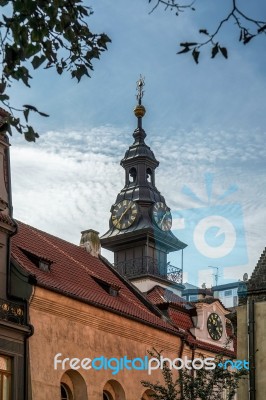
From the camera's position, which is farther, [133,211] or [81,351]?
[133,211]

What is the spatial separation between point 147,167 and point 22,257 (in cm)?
3153

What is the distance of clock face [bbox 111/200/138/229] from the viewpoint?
6258 cm

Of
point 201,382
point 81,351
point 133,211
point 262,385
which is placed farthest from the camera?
point 133,211

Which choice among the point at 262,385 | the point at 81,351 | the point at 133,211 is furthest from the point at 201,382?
the point at 133,211

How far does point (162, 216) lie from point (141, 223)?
1.67 metres

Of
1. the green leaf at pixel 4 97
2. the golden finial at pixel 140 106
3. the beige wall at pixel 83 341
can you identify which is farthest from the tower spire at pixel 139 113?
the green leaf at pixel 4 97

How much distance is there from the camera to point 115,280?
132 ft

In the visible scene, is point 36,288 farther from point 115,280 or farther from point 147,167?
point 147,167

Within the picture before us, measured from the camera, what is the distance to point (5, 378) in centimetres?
2848

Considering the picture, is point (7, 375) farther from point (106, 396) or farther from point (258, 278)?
point (258, 278)

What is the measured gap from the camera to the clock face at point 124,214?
62581 mm

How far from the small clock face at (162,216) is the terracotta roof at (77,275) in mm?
21571

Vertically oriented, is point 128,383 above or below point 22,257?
below

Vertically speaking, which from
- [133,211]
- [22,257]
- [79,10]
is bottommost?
[79,10]
